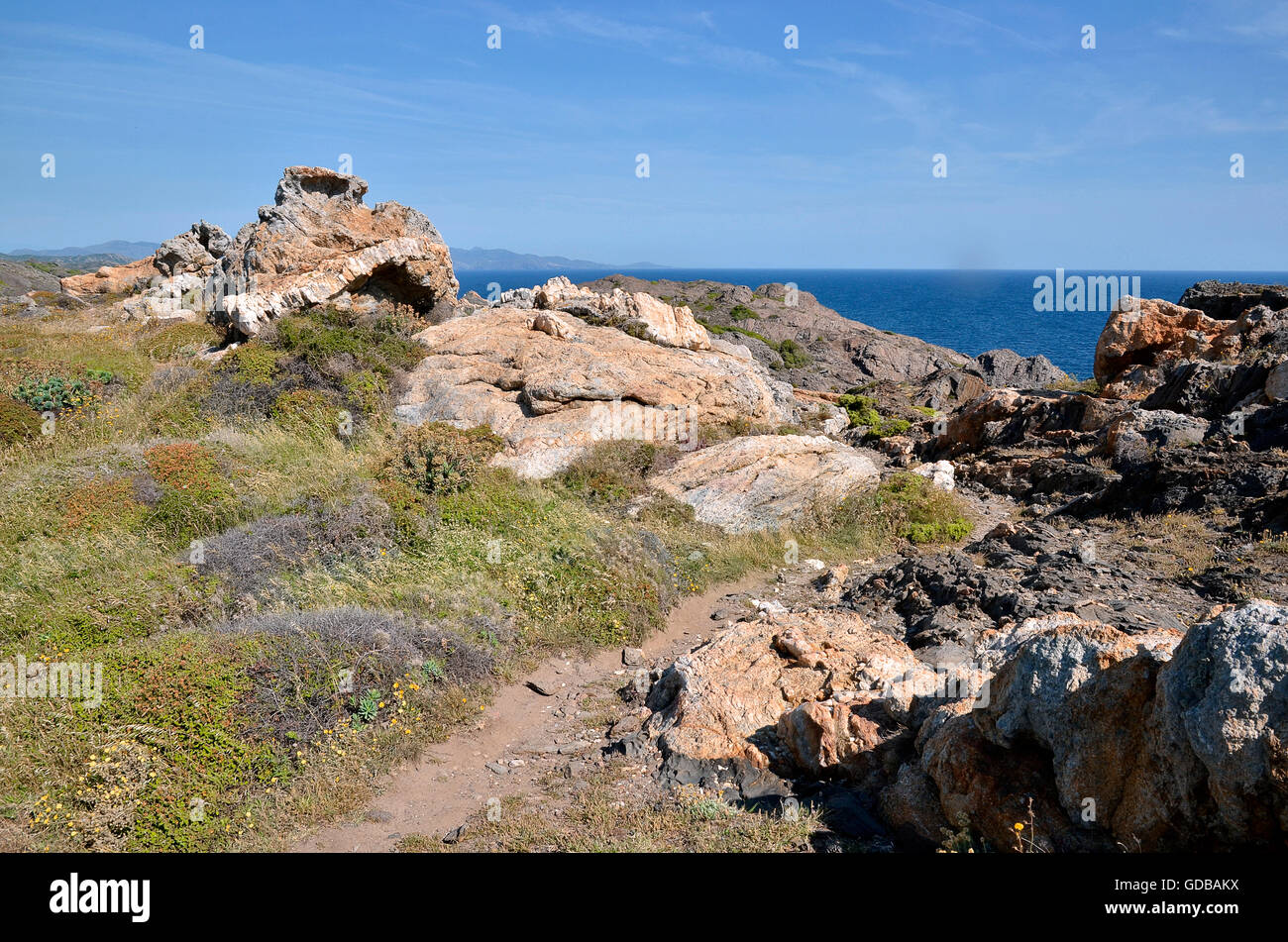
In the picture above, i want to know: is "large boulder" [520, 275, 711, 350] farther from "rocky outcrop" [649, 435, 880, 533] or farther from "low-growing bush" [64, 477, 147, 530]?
"low-growing bush" [64, 477, 147, 530]

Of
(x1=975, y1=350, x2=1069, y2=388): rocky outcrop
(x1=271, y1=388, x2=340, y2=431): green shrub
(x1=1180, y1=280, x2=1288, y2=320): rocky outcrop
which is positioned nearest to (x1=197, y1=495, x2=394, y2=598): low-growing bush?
(x1=271, y1=388, x2=340, y2=431): green shrub

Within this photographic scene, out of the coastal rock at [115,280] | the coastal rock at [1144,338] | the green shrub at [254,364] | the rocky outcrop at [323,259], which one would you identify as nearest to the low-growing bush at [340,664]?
the green shrub at [254,364]

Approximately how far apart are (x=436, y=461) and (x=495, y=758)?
589cm

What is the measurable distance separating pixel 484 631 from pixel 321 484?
441cm

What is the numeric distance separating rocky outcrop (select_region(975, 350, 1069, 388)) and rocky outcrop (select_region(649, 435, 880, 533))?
22.2 meters

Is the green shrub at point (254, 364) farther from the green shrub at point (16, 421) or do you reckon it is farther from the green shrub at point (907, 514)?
the green shrub at point (907, 514)

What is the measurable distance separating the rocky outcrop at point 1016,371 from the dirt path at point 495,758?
2952cm

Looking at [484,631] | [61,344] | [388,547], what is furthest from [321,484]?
[61,344]

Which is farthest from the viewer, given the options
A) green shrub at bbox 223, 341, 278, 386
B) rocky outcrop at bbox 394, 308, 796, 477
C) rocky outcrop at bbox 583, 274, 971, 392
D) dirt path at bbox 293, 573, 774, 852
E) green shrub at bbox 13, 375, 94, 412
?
A: rocky outcrop at bbox 583, 274, 971, 392

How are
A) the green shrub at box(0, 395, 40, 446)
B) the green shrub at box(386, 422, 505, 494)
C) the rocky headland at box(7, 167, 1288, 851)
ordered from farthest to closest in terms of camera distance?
1. the green shrub at box(0, 395, 40, 446)
2. the green shrub at box(386, 422, 505, 494)
3. the rocky headland at box(7, 167, 1288, 851)

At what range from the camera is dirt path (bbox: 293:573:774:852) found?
597cm

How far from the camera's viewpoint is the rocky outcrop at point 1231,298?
23109mm

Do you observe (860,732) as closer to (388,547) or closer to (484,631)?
(484,631)

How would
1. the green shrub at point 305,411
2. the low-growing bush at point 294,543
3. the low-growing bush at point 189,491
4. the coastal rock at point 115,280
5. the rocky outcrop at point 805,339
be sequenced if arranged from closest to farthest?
the low-growing bush at point 294,543
the low-growing bush at point 189,491
the green shrub at point 305,411
the rocky outcrop at point 805,339
the coastal rock at point 115,280
